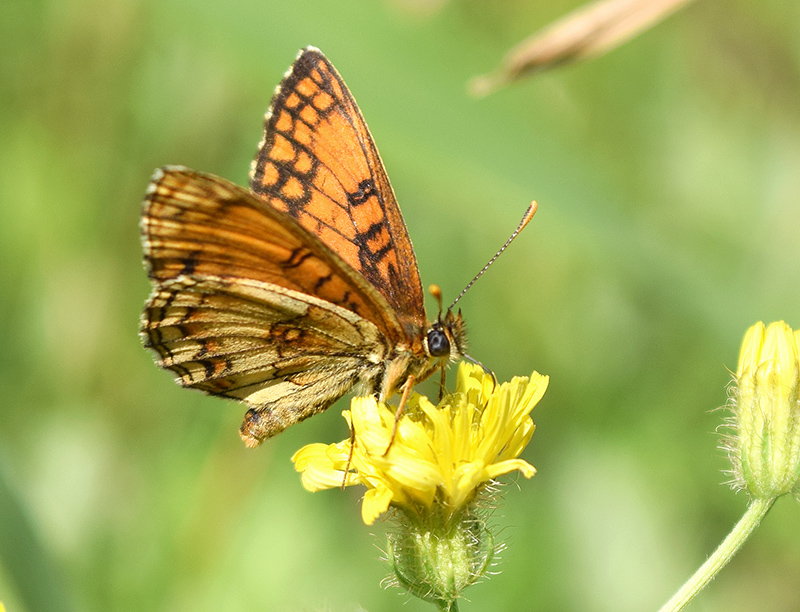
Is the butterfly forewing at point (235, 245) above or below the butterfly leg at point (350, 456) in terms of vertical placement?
above

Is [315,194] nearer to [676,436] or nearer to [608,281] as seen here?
[676,436]

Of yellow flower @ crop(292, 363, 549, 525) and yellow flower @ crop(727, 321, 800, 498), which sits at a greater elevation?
yellow flower @ crop(727, 321, 800, 498)

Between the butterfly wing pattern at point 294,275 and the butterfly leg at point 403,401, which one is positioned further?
the butterfly wing pattern at point 294,275

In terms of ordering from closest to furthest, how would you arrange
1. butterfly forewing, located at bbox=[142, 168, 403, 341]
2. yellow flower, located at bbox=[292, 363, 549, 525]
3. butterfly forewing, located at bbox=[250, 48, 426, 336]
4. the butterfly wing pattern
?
yellow flower, located at bbox=[292, 363, 549, 525]
butterfly forewing, located at bbox=[142, 168, 403, 341]
the butterfly wing pattern
butterfly forewing, located at bbox=[250, 48, 426, 336]

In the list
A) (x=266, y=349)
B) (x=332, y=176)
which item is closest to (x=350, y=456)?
(x=266, y=349)

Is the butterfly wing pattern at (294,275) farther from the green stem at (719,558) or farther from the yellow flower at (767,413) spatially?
the green stem at (719,558)

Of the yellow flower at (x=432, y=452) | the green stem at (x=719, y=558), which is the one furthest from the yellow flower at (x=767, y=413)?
the yellow flower at (x=432, y=452)

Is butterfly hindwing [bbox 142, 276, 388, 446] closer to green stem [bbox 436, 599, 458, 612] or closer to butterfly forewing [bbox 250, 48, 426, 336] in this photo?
butterfly forewing [bbox 250, 48, 426, 336]

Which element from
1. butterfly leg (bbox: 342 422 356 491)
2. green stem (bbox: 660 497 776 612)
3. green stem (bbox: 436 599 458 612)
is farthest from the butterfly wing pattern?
green stem (bbox: 660 497 776 612)

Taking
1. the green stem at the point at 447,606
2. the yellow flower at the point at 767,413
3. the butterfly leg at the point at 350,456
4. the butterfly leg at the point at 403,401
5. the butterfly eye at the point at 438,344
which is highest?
the yellow flower at the point at 767,413
